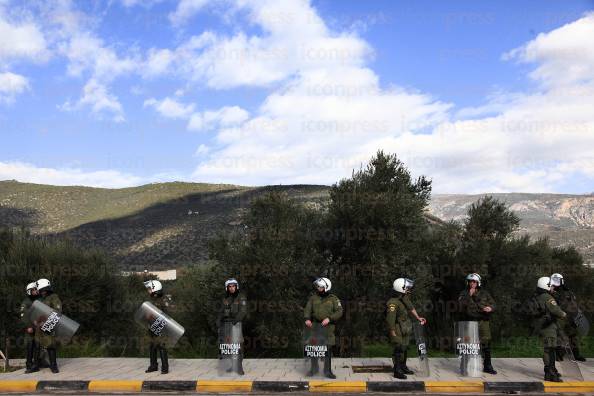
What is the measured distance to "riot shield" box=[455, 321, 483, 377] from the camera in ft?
35.2

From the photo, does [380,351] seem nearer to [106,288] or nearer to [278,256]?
[278,256]

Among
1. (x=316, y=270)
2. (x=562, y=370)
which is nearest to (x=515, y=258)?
(x=316, y=270)

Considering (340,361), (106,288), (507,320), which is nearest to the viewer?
(340,361)

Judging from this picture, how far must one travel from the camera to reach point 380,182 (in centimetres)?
2092

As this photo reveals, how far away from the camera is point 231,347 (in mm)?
11055

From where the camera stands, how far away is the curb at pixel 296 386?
390 inches

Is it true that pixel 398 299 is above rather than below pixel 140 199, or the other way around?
below

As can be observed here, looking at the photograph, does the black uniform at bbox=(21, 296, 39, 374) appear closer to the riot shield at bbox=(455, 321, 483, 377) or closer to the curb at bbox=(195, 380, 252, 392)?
the curb at bbox=(195, 380, 252, 392)

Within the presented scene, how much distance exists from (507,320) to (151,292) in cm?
1571

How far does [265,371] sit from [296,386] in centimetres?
143

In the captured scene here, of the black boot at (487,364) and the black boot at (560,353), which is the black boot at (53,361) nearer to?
the black boot at (487,364)

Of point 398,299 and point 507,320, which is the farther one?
point 507,320

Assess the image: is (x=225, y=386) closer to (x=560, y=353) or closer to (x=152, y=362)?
(x=152, y=362)

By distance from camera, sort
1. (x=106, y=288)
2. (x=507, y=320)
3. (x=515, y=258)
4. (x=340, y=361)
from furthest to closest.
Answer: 1. (x=515, y=258)
2. (x=507, y=320)
3. (x=106, y=288)
4. (x=340, y=361)
